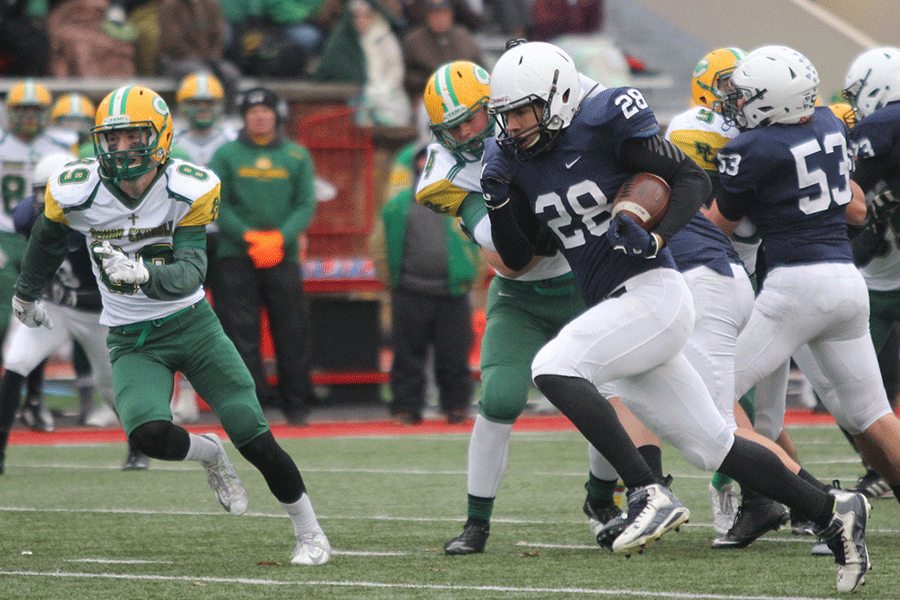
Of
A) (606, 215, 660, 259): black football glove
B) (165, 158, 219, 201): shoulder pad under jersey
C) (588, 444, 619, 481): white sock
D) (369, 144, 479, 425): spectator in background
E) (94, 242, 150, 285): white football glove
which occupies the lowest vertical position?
(369, 144, 479, 425): spectator in background

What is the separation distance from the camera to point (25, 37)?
37.4 feet

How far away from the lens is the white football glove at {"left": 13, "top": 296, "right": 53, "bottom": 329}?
16.6 ft

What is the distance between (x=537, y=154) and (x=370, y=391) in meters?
6.15

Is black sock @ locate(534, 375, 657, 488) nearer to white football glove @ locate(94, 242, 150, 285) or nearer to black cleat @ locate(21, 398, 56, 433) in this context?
white football glove @ locate(94, 242, 150, 285)

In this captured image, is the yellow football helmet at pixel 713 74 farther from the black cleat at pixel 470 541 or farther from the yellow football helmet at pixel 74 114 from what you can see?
the yellow football helmet at pixel 74 114

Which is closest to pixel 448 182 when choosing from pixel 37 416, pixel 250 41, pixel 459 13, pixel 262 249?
pixel 262 249

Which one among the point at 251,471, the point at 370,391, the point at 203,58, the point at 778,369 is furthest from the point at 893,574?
the point at 203,58

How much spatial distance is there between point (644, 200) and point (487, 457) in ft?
4.25

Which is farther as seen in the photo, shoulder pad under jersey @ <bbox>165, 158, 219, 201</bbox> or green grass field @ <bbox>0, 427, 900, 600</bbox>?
shoulder pad under jersey @ <bbox>165, 158, 219, 201</bbox>

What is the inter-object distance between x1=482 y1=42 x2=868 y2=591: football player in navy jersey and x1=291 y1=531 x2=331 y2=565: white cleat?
108 cm

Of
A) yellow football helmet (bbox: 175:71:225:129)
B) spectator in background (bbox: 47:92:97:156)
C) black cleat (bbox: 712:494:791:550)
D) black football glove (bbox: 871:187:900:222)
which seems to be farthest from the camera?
spectator in background (bbox: 47:92:97:156)

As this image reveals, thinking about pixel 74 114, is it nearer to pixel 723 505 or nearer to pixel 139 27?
pixel 139 27

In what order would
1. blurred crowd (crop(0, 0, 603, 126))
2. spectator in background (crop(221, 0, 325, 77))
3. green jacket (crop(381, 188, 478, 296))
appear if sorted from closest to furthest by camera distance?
green jacket (crop(381, 188, 478, 296)) → blurred crowd (crop(0, 0, 603, 126)) → spectator in background (crop(221, 0, 325, 77))

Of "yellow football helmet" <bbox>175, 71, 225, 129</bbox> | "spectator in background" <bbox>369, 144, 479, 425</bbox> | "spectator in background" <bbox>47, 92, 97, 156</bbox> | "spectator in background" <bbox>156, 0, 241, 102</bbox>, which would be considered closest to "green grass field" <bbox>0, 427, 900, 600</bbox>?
"spectator in background" <bbox>369, 144, 479, 425</bbox>
